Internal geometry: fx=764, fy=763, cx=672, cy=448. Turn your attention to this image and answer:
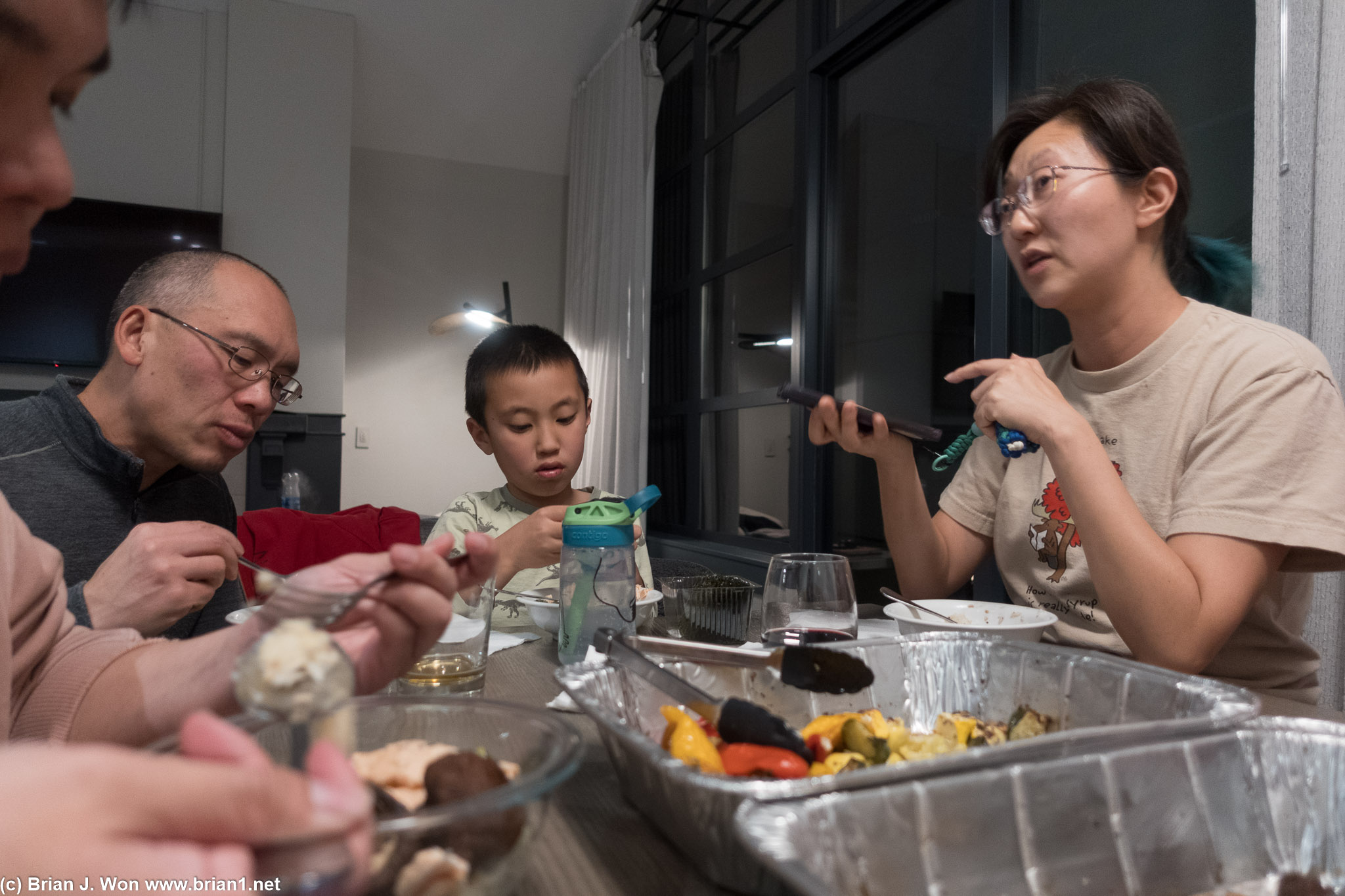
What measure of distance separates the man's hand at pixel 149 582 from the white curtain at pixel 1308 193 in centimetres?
156

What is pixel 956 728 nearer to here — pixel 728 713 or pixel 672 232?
pixel 728 713

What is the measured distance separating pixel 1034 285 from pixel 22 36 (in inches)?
46.0

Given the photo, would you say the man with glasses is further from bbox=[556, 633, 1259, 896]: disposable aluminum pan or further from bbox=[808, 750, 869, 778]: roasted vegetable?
bbox=[808, 750, 869, 778]: roasted vegetable

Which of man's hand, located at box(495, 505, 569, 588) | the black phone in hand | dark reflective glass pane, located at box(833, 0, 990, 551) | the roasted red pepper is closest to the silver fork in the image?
the roasted red pepper

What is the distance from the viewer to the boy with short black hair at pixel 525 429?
5.28ft

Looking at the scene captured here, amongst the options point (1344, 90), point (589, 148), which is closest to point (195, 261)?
point (1344, 90)

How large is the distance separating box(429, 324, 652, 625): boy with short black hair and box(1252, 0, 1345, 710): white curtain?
113cm

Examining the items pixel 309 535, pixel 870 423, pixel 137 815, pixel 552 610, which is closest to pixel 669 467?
pixel 309 535

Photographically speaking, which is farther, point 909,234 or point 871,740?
point 909,234

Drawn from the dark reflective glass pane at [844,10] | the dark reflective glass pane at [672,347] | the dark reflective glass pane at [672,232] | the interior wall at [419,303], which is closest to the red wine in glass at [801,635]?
the dark reflective glass pane at [844,10]

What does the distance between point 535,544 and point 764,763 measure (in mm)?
730

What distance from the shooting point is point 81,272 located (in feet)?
11.8

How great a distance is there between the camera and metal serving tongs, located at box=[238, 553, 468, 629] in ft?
1.40

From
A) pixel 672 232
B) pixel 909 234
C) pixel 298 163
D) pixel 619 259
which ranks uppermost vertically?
pixel 298 163
